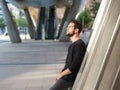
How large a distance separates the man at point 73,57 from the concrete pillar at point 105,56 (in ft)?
0.40

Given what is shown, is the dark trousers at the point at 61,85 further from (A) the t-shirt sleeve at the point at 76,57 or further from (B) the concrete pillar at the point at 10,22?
(B) the concrete pillar at the point at 10,22

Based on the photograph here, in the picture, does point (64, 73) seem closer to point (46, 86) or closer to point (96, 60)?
point (96, 60)

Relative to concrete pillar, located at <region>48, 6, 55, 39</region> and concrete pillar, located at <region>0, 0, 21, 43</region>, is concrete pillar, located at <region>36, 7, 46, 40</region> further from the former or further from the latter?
concrete pillar, located at <region>0, 0, 21, 43</region>

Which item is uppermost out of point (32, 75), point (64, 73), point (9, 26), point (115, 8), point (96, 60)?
point (115, 8)

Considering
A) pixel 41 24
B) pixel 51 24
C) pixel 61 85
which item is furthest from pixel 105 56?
pixel 51 24

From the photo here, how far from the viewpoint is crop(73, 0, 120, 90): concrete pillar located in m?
3.68

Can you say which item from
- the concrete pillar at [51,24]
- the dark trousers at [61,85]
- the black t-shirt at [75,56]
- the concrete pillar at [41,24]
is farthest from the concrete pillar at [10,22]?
the black t-shirt at [75,56]

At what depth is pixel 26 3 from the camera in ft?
144

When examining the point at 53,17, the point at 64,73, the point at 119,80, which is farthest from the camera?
the point at 53,17

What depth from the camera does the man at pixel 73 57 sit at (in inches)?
177

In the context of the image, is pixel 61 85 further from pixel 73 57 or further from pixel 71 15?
pixel 71 15

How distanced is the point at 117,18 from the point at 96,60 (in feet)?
1.72

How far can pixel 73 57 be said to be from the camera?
450 cm

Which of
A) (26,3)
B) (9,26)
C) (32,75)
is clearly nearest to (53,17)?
(26,3)
